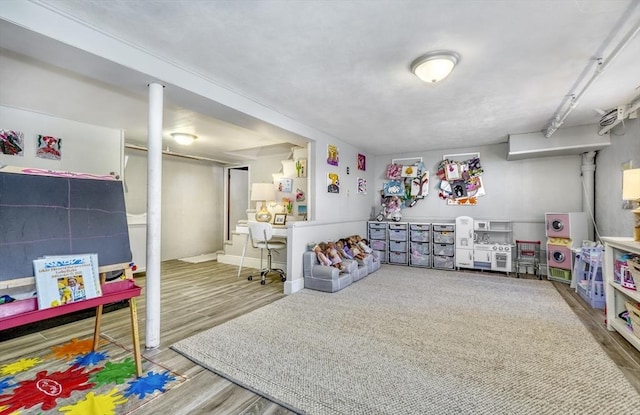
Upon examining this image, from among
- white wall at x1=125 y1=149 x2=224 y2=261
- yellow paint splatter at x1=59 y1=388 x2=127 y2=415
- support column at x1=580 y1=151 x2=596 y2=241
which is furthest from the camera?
white wall at x1=125 y1=149 x2=224 y2=261

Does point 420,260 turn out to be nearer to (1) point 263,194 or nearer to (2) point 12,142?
(1) point 263,194

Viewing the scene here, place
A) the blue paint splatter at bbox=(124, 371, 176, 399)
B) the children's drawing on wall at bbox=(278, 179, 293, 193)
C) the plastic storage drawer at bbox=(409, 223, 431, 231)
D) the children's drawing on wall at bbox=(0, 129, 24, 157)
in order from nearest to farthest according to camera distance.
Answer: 1. the blue paint splatter at bbox=(124, 371, 176, 399)
2. the children's drawing on wall at bbox=(0, 129, 24, 157)
3. the children's drawing on wall at bbox=(278, 179, 293, 193)
4. the plastic storage drawer at bbox=(409, 223, 431, 231)

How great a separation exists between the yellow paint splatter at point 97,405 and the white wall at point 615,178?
17.8 ft

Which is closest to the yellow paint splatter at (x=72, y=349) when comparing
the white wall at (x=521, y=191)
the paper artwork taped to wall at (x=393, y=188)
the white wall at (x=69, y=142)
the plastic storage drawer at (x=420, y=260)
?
the white wall at (x=69, y=142)

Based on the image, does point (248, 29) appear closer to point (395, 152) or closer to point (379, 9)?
point (379, 9)

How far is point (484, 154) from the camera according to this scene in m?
5.72

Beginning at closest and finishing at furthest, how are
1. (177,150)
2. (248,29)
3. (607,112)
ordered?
1. (248,29)
2. (607,112)
3. (177,150)

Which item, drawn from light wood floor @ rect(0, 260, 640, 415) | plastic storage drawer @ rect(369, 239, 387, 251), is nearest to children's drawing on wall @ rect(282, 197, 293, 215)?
light wood floor @ rect(0, 260, 640, 415)

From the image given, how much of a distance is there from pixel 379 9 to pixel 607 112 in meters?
3.78

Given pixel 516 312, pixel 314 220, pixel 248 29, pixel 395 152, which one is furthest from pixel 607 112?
pixel 248 29

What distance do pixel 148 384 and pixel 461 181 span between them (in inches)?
235

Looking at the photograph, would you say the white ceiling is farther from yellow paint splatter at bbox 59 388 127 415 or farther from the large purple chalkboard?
yellow paint splatter at bbox 59 388 127 415

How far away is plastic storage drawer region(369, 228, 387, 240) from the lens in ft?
20.4

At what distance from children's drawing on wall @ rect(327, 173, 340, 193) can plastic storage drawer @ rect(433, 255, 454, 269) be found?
2.40 metres
